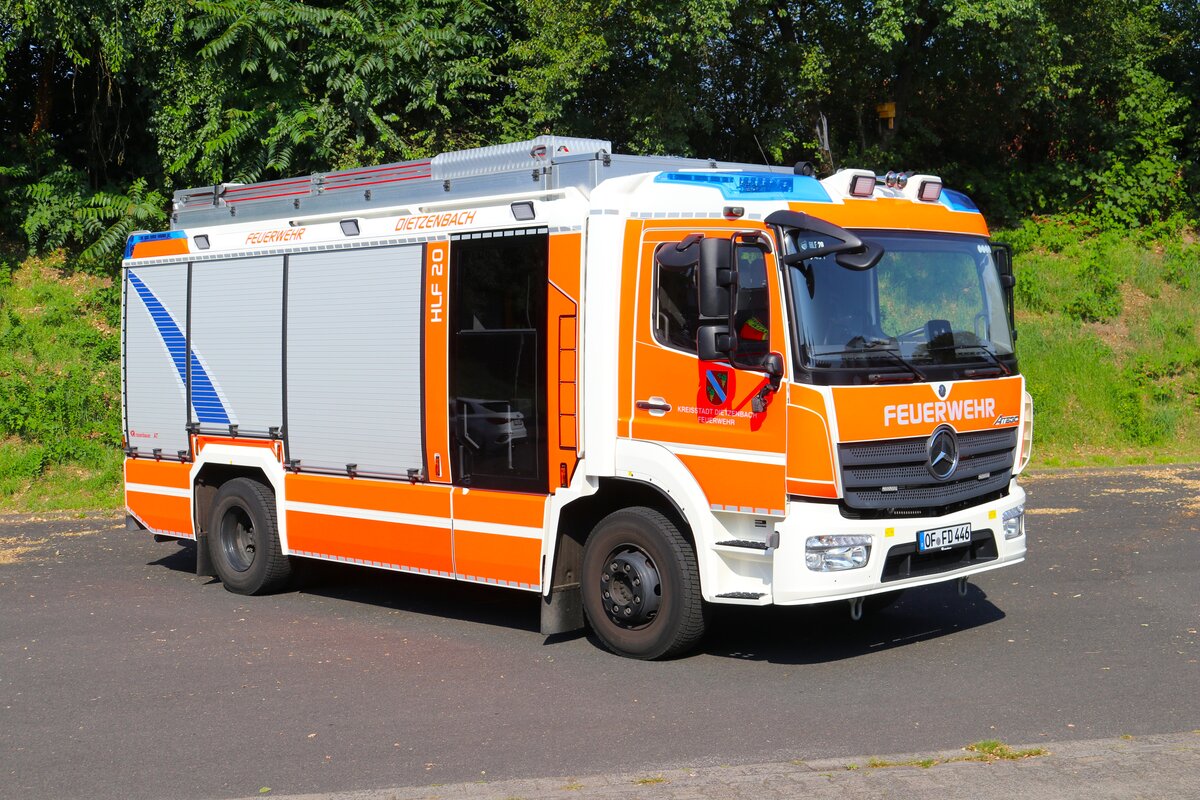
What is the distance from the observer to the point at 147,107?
2331 cm

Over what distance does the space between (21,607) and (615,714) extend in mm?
5949

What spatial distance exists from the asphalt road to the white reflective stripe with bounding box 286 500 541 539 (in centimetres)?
78

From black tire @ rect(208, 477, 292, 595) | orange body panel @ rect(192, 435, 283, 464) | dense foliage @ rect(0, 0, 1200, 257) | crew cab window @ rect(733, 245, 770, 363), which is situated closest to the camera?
crew cab window @ rect(733, 245, 770, 363)

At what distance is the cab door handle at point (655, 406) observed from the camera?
26.4 ft

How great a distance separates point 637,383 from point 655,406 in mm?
197

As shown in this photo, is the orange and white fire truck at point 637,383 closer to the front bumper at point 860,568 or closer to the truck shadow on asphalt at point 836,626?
the front bumper at point 860,568

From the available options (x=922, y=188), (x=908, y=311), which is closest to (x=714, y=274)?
(x=908, y=311)

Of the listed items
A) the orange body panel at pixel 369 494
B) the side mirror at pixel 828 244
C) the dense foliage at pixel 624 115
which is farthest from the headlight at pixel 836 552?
the dense foliage at pixel 624 115

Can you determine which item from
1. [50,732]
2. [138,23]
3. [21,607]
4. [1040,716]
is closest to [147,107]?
[138,23]

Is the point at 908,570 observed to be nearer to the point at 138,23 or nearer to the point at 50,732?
the point at 50,732

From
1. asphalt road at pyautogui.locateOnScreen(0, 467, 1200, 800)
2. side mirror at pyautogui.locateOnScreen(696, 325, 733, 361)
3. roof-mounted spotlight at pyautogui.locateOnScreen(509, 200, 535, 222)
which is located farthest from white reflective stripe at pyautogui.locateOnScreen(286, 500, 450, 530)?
side mirror at pyautogui.locateOnScreen(696, 325, 733, 361)

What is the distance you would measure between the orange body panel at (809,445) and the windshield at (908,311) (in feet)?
0.57

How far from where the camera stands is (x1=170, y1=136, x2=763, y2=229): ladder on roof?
866cm

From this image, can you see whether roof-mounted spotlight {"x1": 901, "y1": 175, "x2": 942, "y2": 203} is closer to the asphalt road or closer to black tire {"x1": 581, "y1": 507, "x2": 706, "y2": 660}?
black tire {"x1": 581, "y1": 507, "x2": 706, "y2": 660}
